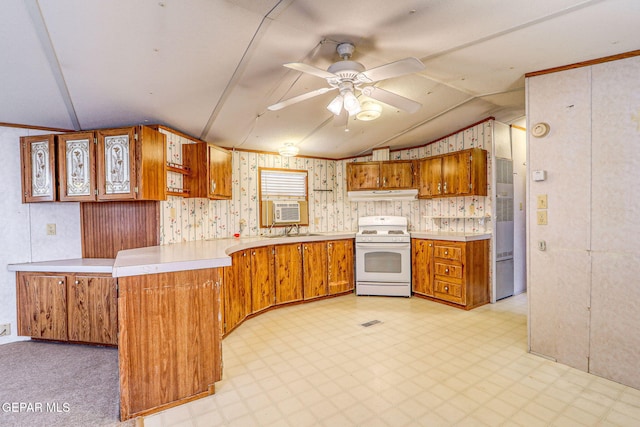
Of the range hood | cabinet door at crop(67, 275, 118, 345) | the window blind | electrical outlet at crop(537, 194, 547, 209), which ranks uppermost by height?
the window blind

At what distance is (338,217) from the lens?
5562 mm

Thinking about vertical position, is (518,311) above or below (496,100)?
below

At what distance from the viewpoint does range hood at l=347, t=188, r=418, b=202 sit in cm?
491

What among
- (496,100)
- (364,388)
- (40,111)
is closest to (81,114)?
(40,111)

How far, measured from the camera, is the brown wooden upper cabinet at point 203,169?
3557 mm

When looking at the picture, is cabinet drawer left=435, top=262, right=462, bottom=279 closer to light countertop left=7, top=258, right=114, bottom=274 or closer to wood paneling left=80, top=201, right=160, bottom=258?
wood paneling left=80, top=201, right=160, bottom=258

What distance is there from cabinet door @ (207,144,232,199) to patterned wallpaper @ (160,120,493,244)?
0.35 meters

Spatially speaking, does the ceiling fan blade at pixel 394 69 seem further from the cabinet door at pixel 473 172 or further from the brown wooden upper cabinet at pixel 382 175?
the brown wooden upper cabinet at pixel 382 175

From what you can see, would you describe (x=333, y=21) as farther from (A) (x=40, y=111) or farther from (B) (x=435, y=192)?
(B) (x=435, y=192)

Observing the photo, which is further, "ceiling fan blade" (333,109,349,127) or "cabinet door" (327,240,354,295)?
"cabinet door" (327,240,354,295)

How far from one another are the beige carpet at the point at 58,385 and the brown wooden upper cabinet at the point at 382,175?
3.95 m

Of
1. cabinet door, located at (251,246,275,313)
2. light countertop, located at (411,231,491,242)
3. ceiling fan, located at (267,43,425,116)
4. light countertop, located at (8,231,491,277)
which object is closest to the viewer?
ceiling fan, located at (267,43,425,116)

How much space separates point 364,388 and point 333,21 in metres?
2.54

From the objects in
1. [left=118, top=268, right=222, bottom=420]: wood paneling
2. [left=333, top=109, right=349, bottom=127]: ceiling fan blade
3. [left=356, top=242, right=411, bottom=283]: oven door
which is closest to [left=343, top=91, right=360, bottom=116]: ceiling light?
[left=333, top=109, right=349, bottom=127]: ceiling fan blade
